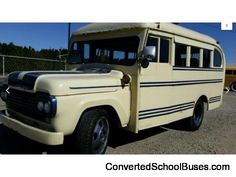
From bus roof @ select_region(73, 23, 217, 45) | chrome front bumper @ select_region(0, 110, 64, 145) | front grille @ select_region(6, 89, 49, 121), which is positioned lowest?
chrome front bumper @ select_region(0, 110, 64, 145)

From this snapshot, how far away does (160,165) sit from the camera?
442 centimetres

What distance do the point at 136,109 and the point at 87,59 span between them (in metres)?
1.60

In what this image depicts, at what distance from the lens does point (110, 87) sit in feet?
14.7

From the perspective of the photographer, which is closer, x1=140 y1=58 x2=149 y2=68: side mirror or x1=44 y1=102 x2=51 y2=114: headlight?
x1=44 y1=102 x2=51 y2=114: headlight

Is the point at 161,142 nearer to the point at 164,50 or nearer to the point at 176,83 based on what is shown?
the point at 176,83

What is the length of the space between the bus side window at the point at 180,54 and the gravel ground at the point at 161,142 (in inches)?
67.2

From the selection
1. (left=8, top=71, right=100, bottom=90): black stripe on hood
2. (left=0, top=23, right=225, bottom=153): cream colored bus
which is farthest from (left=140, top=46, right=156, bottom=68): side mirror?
(left=8, top=71, right=100, bottom=90): black stripe on hood

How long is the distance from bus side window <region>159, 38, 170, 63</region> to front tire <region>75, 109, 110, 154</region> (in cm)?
179

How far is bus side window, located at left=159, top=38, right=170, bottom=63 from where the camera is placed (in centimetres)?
537

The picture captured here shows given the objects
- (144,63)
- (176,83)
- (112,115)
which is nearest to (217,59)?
(176,83)

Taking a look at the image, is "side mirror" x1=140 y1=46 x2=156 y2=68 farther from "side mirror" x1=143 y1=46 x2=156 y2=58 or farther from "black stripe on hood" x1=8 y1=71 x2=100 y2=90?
"black stripe on hood" x1=8 y1=71 x2=100 y2=90

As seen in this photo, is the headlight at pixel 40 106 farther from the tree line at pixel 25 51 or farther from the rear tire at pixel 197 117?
the tree line at pixel 25 51

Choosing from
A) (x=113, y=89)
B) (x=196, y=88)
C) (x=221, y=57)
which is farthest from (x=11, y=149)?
(x=221, y=57)

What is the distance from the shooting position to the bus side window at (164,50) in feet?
17.6
